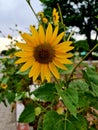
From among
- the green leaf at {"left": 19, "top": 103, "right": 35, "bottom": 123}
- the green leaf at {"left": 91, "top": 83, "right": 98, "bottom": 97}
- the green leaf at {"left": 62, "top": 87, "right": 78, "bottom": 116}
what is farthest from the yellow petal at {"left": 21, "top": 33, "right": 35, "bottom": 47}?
the green leaf at {"left": 19, "top": 103, "right": 35, "bottom": 123}

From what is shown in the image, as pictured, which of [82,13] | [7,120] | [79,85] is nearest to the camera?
[79,85]

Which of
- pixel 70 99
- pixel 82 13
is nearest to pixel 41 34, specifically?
pixel 70 99

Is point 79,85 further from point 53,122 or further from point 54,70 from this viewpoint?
point 54,70

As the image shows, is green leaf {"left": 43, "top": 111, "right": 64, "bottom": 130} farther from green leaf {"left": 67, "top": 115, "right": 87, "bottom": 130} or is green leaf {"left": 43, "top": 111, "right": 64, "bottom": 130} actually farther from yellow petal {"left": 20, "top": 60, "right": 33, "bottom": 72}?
yellow petal {"left": 20, "top": 60, "right": 33, "bottom": 72}

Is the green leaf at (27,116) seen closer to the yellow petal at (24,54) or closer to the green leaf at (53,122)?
the green leaf at (53,122)

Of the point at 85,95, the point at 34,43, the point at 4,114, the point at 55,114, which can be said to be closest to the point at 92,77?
the point at 85,95

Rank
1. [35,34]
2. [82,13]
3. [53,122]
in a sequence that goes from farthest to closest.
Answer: [82,13], [53,122], [35,34]

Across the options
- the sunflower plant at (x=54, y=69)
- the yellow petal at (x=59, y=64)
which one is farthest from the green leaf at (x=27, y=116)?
the yellow petal at (x=59, y=64)
